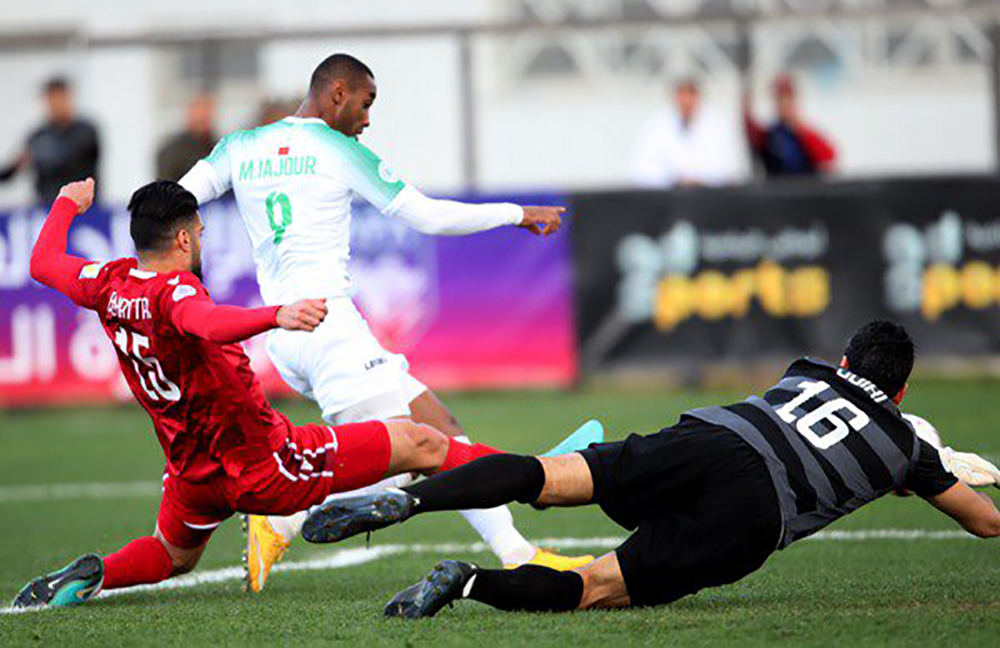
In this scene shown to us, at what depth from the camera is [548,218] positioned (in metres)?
7.30

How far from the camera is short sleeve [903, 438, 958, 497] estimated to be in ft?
21.3

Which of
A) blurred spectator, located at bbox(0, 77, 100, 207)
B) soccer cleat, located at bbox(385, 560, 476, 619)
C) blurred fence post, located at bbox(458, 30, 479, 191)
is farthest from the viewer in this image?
blurred fence post, located at bbox(458, 30, 479, 191)

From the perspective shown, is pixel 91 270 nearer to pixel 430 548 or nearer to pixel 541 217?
pixel 541 217

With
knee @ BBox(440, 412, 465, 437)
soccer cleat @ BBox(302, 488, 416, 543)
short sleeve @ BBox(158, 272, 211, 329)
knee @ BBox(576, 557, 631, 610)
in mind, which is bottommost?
knee @ BBox(576, 557, 631, 610)

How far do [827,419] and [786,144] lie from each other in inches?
414

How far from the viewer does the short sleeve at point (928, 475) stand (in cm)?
649

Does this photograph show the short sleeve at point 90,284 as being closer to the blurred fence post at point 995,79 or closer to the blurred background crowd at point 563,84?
the blurred fence post at point 995,79

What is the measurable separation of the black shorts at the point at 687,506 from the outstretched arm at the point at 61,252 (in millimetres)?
2133

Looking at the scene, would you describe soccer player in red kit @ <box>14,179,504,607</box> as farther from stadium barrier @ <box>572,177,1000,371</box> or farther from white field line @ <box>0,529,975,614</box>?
stadium barrier @ <box>572,177,1000,371</box>

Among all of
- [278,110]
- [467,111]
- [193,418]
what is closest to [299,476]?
[193,418]

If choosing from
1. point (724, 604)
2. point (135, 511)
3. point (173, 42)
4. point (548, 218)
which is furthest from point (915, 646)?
point (173, 42)

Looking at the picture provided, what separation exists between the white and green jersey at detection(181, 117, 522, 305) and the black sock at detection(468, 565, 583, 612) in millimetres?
1688

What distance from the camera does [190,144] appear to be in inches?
648

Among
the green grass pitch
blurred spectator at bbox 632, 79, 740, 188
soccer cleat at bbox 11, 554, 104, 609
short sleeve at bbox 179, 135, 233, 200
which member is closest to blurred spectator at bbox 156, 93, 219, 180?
blurred spectator at bbox 632, 79, 740, 188
